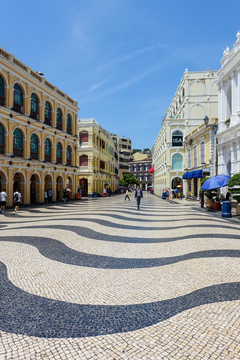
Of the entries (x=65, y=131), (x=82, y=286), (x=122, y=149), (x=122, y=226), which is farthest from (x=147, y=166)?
(x=82, y=286)

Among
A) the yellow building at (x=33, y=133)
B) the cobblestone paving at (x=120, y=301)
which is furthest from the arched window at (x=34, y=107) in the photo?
the cobblestone paving at (x=120, y=301)

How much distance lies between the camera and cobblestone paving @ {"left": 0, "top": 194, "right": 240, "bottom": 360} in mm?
2646

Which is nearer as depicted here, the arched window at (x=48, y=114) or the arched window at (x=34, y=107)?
the arched window at (x=34, y=107)

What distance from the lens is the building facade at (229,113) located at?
52.7 feet

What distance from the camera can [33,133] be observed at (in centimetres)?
2211

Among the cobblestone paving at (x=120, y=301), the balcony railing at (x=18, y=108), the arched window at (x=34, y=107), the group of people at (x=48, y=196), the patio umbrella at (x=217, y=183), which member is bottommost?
the cobblestone paving at (x=120, y=301)

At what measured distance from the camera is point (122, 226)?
10.3m

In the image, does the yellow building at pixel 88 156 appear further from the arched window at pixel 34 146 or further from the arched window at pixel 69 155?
the arched window at pixel 34 146

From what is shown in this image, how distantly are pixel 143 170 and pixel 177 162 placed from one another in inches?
2434

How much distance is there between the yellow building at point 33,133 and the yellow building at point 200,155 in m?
15.3

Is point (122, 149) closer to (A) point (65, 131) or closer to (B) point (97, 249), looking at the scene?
(A) point (65, 131)

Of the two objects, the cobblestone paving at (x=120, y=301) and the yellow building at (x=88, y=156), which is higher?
the yellow building at (x=88, y=156)

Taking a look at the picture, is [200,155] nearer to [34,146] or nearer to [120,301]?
[34,146]

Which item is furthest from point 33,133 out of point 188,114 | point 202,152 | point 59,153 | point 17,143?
point 188,114
